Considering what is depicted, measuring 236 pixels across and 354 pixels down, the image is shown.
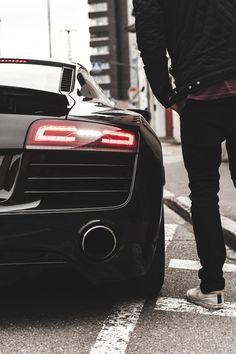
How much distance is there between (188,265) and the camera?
13.6ft

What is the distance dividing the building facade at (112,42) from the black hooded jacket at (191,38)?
106718 millimetres

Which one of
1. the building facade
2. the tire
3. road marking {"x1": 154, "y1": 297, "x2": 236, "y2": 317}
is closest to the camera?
road marking {"x1": 154, "y1": 297, "x2": 236, "y2": 317}

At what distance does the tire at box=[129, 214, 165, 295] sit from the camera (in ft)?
10.3

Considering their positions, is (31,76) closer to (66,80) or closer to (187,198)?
(66,80)

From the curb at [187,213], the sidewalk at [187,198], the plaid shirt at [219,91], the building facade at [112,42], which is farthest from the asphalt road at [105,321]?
the building facade at [112,42]

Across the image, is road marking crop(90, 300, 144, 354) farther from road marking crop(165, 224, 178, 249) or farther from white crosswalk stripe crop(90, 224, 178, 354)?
road marking crop(165, 224, 178, 249)

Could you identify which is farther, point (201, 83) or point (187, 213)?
point (187, 213)

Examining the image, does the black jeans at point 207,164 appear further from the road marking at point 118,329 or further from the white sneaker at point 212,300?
the road marking at point 118,329

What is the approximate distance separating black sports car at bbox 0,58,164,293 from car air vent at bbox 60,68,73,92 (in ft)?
1.54

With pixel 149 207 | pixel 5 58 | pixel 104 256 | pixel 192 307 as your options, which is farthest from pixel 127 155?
pixel 5 58

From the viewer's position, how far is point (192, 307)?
10.3 feet

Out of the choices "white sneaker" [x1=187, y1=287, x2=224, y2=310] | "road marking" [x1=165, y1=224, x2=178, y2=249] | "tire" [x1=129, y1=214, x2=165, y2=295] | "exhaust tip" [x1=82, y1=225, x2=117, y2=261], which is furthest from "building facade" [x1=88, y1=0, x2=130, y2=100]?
"exhaust tip" [x1=82, y1=225, x2=117, y2=261]

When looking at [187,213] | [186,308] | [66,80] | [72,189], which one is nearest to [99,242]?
[72,189]

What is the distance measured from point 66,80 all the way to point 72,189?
99cm
